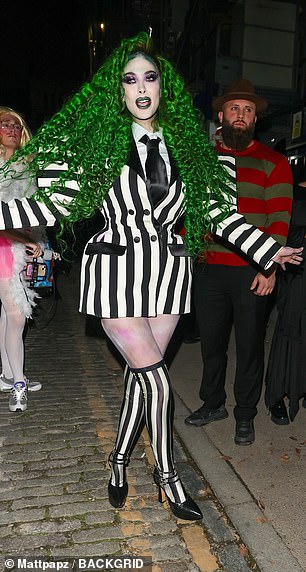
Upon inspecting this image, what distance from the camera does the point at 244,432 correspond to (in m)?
3.35

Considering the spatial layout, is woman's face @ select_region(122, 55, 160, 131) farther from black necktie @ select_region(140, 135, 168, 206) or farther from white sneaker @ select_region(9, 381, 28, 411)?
white sneaker @ select_region(9, 381, 28, 411)

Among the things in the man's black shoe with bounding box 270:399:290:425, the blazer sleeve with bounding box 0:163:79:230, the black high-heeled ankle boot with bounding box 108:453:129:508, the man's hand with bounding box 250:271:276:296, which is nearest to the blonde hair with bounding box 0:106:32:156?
the blazer sleeve with bounding box 0:163:79:230

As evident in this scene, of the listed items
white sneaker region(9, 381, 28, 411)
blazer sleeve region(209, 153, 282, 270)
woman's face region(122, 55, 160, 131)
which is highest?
woman's face region(122, 55, 160, 131)

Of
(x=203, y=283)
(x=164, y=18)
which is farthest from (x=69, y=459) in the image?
(x=164, y=18)

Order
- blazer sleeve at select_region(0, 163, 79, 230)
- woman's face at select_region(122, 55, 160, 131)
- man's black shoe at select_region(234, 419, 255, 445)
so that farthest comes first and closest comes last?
man's black shoe at select_region(234, 419, 255, 445) → woman's face at select_region(122, 55, 160, 131) → blazer sleeve at select_region(0, 163, 79, 230)

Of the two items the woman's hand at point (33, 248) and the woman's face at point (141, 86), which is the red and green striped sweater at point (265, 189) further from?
the woman's hand at point (33, 248)

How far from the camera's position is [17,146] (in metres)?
3.63

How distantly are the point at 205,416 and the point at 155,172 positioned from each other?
6.75ft

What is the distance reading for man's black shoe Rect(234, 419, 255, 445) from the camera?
3326mm

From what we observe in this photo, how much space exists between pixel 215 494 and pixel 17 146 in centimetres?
271

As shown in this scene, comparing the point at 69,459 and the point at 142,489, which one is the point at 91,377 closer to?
the point at 69,459

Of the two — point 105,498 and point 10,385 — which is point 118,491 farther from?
point 10,385

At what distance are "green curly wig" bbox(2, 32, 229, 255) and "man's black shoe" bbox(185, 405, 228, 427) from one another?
1667 millimetres

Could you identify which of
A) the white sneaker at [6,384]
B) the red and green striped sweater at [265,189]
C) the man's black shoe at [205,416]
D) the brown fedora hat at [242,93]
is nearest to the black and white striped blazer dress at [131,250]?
the red and green striped sweater at [265,189]
